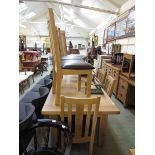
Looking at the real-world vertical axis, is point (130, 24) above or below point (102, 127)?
above

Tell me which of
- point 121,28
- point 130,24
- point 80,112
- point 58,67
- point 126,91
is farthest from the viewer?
point 121,28

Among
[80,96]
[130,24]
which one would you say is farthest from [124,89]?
[80,96]

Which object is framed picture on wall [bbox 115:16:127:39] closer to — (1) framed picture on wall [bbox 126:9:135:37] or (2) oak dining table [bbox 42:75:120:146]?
(1) framed picture on wall [bbox 126:9:135:37]

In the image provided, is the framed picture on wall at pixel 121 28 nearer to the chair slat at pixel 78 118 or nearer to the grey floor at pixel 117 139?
Answer: the grey floor at pixel 117 139

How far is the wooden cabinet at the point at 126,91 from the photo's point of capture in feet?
11.5

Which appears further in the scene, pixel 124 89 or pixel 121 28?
pixel 121 28

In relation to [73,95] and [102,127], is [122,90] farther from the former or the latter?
[73,95]

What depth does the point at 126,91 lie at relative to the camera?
3.55 meters

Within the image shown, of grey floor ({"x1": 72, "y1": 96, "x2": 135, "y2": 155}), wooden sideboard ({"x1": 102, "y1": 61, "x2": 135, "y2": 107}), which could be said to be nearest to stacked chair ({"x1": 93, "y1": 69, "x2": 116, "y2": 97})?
grey floor ({"x1": 72, "y1": 96, "x2": 135, "y2": 155})

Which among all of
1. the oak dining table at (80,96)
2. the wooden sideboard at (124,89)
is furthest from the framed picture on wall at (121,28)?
the oak dining table at (80,96)

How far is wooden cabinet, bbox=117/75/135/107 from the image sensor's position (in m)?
3.50
